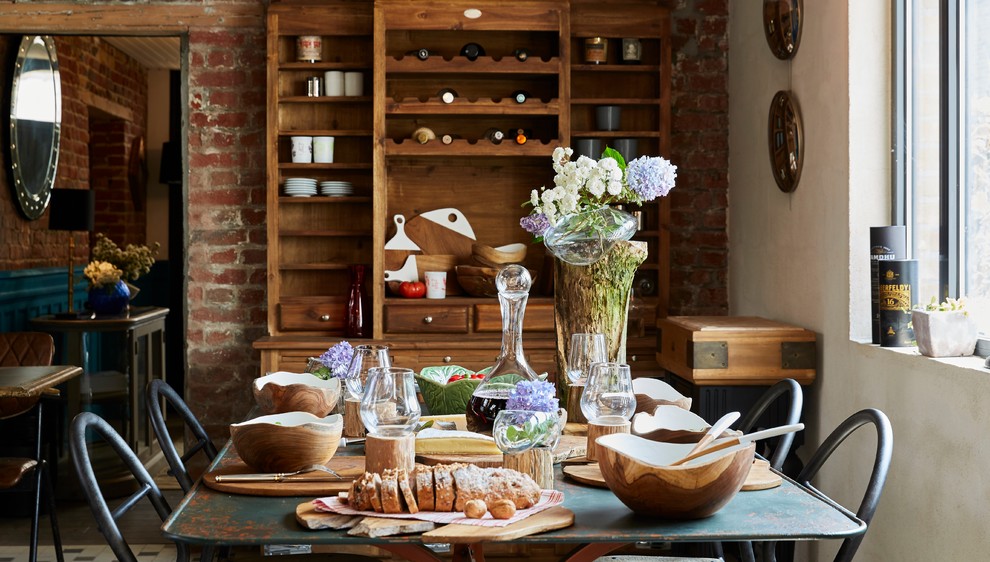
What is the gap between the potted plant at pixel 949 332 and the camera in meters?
2.67

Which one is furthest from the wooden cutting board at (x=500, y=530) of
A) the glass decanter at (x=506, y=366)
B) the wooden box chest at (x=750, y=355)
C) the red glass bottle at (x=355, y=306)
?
the red glass bottle at (x=355, y=306)

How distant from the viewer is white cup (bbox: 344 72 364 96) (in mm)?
4598

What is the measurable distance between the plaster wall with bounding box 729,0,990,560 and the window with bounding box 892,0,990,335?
2.9 inches

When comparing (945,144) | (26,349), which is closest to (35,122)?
(26,349)

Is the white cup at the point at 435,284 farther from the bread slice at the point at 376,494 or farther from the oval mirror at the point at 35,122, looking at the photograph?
the bread slice at the point at 376,494

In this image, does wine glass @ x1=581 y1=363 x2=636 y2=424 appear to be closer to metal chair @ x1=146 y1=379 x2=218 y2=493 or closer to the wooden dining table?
the wooden dining table

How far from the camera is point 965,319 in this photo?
2.66 meters

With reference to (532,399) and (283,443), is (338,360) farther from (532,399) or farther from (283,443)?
(532,399)

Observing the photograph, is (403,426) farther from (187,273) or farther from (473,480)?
(187,273)

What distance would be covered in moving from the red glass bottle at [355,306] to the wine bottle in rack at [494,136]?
0.83 meters

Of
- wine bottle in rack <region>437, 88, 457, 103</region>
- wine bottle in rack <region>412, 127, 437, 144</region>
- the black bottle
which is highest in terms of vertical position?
the black bottle

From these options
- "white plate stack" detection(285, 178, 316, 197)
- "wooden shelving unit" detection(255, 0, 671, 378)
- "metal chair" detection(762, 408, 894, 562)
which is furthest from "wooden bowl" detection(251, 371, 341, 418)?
"white plate stack" detection(285, 178, 316, 197)

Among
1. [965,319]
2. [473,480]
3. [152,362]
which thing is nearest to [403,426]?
[473,480]

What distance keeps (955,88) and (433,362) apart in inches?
94.2
